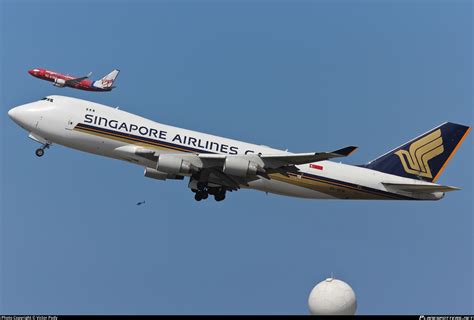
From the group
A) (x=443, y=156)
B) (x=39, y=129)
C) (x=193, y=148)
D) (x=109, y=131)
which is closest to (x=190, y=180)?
(x=193, y=148)

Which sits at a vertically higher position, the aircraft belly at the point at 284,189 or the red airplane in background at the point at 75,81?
the red airplane in background at the point at 75,81

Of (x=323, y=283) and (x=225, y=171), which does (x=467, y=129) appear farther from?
(x=225, y=171)

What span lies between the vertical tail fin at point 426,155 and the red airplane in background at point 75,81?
5799 centimetres

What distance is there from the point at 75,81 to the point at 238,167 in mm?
61112

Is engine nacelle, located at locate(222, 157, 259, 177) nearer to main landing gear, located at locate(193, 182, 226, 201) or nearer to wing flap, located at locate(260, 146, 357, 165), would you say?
wing flap, located at locate(260, 146, 357, 165)

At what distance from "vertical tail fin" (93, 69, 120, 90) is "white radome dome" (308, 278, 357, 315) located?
59.2 m

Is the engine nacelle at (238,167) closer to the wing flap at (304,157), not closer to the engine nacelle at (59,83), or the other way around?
the wing flap at (304,157)

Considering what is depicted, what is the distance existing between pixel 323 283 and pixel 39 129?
867 inches

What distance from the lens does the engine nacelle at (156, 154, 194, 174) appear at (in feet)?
170

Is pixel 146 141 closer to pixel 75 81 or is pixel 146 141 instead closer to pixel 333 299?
pixel 333 299

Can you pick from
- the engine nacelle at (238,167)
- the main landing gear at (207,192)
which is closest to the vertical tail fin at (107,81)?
the main landing gear at (207,192)

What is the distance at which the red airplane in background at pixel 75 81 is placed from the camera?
108688 millimetres

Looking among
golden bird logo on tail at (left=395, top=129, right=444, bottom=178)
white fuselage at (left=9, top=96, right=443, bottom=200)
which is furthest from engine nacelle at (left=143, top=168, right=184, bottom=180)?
golden bird logo on tail at (left=395, top=129, right=444, bottom=178)

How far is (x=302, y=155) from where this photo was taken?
5116 centimetres
